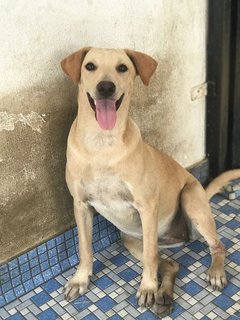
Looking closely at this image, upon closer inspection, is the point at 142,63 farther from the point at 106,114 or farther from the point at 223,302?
the point at 223,302

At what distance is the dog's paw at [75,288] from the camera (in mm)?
2781

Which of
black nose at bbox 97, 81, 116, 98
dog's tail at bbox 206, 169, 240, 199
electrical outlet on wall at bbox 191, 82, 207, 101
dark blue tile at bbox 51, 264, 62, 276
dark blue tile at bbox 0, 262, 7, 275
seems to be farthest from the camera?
electrical outlet on wall at bbox 191, 82, 207, 101

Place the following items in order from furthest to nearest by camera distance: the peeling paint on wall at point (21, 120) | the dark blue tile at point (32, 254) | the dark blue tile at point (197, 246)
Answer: the dark blue tile at point (197, 246) → the dark blue tile at point (32, 254) → the peeling paint on wall at point (21, 120)

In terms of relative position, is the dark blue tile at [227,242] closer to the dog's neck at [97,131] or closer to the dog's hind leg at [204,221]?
Result: the dog's hind leg at [204,221]

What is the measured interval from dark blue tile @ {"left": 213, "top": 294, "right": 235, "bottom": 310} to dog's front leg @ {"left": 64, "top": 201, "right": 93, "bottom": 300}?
71 cm

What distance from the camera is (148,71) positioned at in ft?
8.20

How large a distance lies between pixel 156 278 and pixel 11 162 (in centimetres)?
98

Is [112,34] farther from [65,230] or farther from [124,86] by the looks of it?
[65,230]

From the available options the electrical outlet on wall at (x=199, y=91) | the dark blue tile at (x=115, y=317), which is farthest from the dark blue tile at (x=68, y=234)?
the electrical outlet on wall at (x=199, y=91)

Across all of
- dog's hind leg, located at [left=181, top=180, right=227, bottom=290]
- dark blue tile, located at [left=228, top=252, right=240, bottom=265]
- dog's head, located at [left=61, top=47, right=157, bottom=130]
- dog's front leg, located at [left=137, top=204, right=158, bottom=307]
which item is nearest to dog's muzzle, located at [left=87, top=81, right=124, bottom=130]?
dog's head, located at [left=61, top=47, right=157, bottom=130]

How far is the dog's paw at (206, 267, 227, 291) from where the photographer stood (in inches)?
110

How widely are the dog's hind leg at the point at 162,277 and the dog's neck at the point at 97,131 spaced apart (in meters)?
0.75

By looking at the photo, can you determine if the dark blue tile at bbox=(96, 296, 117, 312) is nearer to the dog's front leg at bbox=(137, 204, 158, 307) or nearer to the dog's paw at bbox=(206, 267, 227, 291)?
the dog's front leg at bbox=(137, 204, 158, 307)

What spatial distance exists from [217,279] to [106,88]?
124cm
